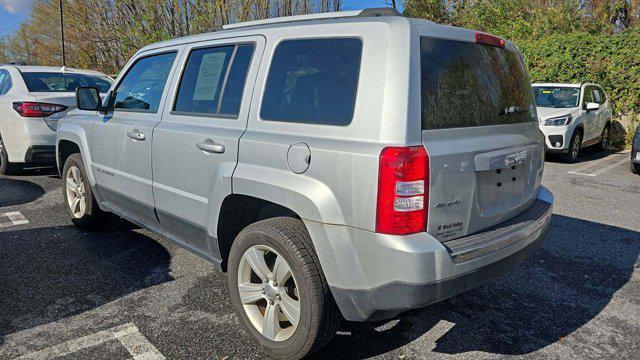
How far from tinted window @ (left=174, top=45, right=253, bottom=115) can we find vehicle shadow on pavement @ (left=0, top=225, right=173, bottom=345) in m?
1.43

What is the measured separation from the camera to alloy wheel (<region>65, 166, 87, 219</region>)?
462cm

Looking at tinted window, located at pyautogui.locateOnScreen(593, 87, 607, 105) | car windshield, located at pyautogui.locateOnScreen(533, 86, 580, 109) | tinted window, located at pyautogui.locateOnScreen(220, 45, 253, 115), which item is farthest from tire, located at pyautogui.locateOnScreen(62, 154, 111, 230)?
tinted window, located at pyautogui.locateOnScreen(593, 87, 607, 105)

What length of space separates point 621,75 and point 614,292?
405 inches

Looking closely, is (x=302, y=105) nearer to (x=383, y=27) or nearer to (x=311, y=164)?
(x=311, y=164)

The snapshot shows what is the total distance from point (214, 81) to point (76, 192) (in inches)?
101

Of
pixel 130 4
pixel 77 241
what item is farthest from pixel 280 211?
pixel 130 4

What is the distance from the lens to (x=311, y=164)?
90.4 inches

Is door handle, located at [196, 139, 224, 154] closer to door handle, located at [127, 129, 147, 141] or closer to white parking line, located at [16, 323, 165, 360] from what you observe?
door handle, located at [127, 129, 147, 141]

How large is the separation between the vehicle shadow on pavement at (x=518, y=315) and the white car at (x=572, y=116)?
5243 millimetres

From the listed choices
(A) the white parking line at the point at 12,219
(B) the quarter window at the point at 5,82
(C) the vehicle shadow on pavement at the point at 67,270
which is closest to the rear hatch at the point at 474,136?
(C) the vehicle shadow on pavement at the point at 67,270

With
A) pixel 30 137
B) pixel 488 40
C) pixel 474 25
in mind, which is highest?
pixel 474 25

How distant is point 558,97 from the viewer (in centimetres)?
1017

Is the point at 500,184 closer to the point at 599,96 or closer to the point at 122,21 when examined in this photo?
the point at 599,96

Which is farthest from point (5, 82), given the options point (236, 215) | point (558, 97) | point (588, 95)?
point (588, 95)
